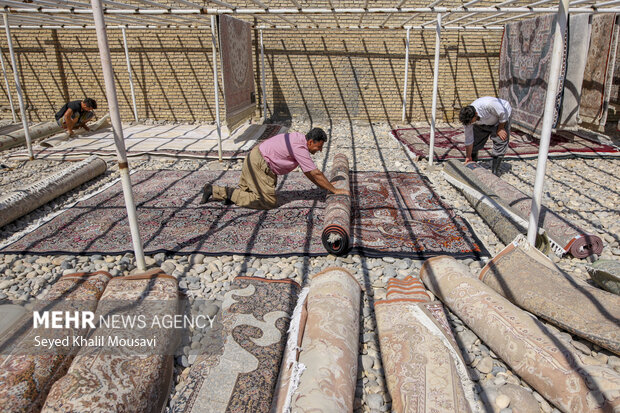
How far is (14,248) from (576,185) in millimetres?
6903

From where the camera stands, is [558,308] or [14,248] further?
[14,248]

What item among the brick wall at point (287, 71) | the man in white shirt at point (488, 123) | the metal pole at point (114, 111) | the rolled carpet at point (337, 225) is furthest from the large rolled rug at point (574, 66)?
the metal pole at point (114, 111)

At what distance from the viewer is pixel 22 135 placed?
8.63 metres

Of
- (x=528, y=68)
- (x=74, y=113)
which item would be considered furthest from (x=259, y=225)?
(x=528, y=68)

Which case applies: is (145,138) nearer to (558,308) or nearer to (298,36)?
(298,36)

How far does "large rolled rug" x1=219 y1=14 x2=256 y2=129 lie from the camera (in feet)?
24.2

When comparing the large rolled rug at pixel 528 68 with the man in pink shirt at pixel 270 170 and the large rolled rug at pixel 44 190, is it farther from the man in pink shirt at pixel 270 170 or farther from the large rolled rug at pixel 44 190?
the large rolled rug at pixel 44 190

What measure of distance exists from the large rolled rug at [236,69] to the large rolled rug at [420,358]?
565 cm

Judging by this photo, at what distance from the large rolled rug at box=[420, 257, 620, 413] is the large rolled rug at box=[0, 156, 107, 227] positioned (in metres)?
4.42

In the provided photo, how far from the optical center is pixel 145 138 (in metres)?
8.66

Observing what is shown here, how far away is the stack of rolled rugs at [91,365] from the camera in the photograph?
1.95 metres

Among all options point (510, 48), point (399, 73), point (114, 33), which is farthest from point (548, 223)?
point (114, 33)

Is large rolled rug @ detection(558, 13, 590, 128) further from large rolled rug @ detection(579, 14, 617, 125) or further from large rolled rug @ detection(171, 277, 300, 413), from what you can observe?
large rolled rug @ detection(171, 277, 300, 413)

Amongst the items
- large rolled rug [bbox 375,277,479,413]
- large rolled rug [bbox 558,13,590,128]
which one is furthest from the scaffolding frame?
large rolled rug [bbox 375,277,479,413]
